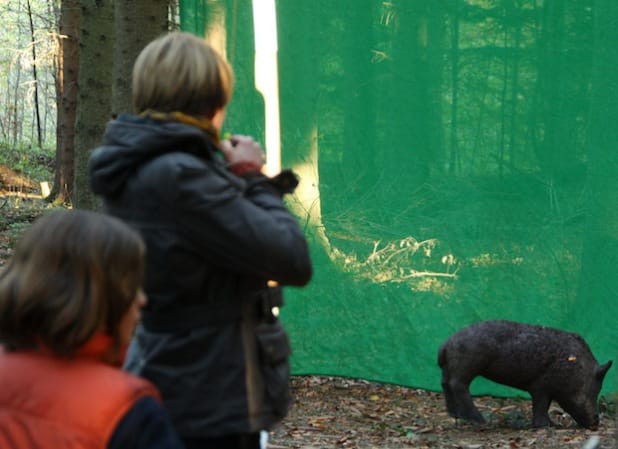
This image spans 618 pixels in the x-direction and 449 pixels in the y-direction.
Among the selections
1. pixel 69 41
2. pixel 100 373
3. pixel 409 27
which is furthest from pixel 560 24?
pixel 69 41

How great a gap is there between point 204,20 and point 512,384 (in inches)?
121

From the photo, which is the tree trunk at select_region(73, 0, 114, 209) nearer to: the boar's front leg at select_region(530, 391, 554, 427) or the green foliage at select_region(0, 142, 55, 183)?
the boar's front leg at select_region(530, 391, 554, 427)

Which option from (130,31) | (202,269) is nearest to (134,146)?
(202,269)

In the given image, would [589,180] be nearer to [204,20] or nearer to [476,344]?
[476,344]

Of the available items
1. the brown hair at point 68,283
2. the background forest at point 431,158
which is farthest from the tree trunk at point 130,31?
the brown hair at point 68,283

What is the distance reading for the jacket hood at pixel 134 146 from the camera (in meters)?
2.11

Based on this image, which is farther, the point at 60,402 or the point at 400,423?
the point at 400,423

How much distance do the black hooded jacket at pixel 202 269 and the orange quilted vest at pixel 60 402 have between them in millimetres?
348

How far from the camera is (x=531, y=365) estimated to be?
532 centimetres

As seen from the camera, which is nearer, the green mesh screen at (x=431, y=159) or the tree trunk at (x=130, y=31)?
the green mesh screen at (x=431, y=159)

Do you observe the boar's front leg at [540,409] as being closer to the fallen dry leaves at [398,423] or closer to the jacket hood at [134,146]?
the fallen dry leaves at [398,423]

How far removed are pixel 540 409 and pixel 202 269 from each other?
377cm

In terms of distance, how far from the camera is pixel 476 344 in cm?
526

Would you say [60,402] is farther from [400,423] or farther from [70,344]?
[400,423]
